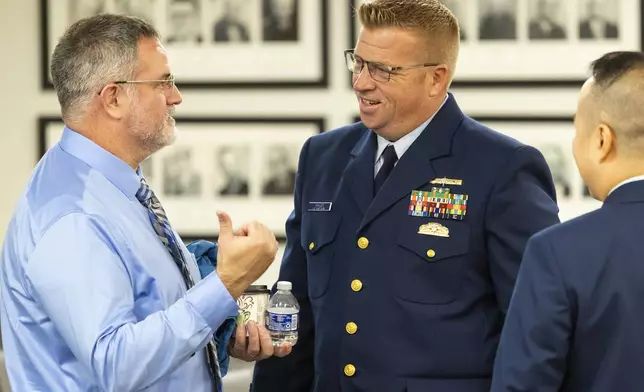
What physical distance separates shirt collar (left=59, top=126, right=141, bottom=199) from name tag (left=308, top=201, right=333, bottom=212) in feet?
1.85

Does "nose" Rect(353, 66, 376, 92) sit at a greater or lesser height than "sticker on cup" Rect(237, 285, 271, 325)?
greater

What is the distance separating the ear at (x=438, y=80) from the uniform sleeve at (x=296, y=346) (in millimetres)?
389

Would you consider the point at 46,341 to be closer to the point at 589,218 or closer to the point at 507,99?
the point at 589,218

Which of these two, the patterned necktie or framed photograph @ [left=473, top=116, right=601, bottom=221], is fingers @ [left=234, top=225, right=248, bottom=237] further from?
framed photograph @ [left=473, top=116, right=601, bottom=221]

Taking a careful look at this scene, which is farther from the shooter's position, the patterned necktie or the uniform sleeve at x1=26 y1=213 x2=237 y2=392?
the patterned necktie

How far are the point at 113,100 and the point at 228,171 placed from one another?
1.61 m

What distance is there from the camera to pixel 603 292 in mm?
1644

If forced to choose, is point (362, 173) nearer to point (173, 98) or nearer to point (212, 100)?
point (173, 98)

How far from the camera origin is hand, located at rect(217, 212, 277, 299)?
1809 mm

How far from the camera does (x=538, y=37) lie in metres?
3.32

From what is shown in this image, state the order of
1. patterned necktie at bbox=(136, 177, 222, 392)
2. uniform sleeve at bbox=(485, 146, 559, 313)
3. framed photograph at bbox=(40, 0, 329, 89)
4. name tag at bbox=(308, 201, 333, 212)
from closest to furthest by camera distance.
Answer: patterned necktie at bbox=(136, 177, 222, 392), uniform sleeve at bbox=(485, 146, 559, 313), name tag at bbox=(308, 201, 333, 212), framed photograph at bbox=(40, 0, 329, 89)

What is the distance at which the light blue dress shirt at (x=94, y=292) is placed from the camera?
167 cm

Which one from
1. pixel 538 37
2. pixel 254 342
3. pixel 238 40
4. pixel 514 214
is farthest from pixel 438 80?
pixel 238 40

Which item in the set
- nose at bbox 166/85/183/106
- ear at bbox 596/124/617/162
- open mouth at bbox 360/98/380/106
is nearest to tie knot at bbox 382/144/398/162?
open mouth at bbox 360/98/380/106
